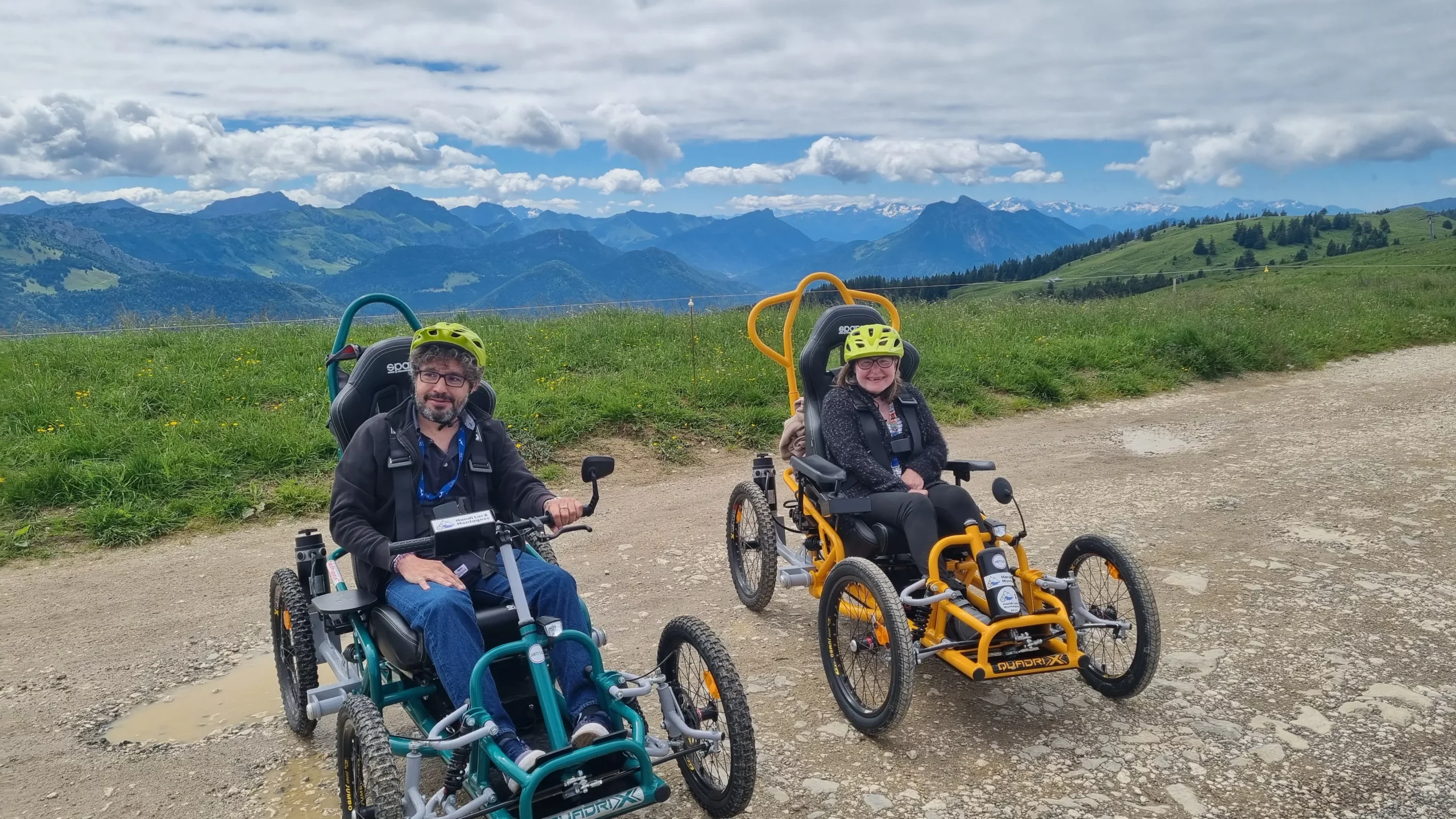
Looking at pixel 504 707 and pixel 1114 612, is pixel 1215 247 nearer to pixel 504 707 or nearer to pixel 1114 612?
pixel 1114 612

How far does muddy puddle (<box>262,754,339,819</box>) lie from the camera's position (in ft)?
11.9

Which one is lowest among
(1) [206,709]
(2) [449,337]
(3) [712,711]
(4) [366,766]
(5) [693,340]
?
(1) [206,709]

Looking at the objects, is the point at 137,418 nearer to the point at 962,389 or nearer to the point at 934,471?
the point at 934,471

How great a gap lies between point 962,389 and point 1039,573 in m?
7.59

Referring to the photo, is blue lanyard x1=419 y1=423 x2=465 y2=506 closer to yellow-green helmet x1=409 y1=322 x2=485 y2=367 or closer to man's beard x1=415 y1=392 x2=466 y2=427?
man's beard x1=415 y1=392 x2=466 y2=427

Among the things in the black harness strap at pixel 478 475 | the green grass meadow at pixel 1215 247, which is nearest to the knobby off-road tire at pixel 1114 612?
the black harness strap at pixel 478 475

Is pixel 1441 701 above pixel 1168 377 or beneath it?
beneath

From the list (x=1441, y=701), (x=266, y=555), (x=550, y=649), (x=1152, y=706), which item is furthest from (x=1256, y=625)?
(x=266, y=555)

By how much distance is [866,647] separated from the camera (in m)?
4.25

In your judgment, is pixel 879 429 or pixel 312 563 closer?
pixel 312 563

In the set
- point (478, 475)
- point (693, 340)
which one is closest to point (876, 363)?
point (478, 475)

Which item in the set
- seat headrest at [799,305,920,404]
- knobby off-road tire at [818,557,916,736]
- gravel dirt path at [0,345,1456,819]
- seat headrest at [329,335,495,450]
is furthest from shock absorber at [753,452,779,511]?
Answer: seat headrest at [329,335,495,450]

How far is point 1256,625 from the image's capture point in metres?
5.12

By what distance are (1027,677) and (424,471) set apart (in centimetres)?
313
